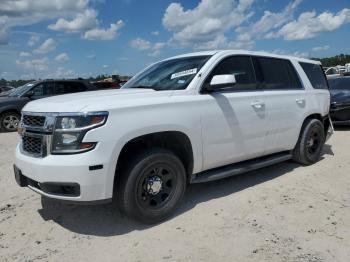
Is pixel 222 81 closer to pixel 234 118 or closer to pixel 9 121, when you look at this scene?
pixel 234 118

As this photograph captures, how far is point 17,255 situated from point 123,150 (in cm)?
142

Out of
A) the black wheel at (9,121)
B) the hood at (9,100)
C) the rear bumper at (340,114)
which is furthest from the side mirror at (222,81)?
the black wheel at (9,121)

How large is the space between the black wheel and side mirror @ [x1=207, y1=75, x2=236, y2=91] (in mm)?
10149

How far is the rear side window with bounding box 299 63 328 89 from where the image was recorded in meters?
6.59

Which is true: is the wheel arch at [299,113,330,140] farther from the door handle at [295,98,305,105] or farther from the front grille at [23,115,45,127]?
the front grille at [23,115,45,127]

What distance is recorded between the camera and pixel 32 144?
4.05 m

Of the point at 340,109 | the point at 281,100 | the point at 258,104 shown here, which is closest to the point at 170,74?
the point at 258,104

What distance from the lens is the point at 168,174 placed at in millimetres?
4363

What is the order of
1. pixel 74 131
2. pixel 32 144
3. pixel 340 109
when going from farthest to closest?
pixel 340 109 → pixel 32 144 → pixel 74 131

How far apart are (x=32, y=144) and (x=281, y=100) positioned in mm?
3485

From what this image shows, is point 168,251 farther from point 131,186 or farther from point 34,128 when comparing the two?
point 34,128

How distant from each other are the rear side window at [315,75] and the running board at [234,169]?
62.3 inches

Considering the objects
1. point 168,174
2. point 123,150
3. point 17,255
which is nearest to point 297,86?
point 168,174

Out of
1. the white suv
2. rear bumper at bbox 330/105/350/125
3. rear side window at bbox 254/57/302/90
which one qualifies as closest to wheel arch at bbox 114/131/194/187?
the white suv
